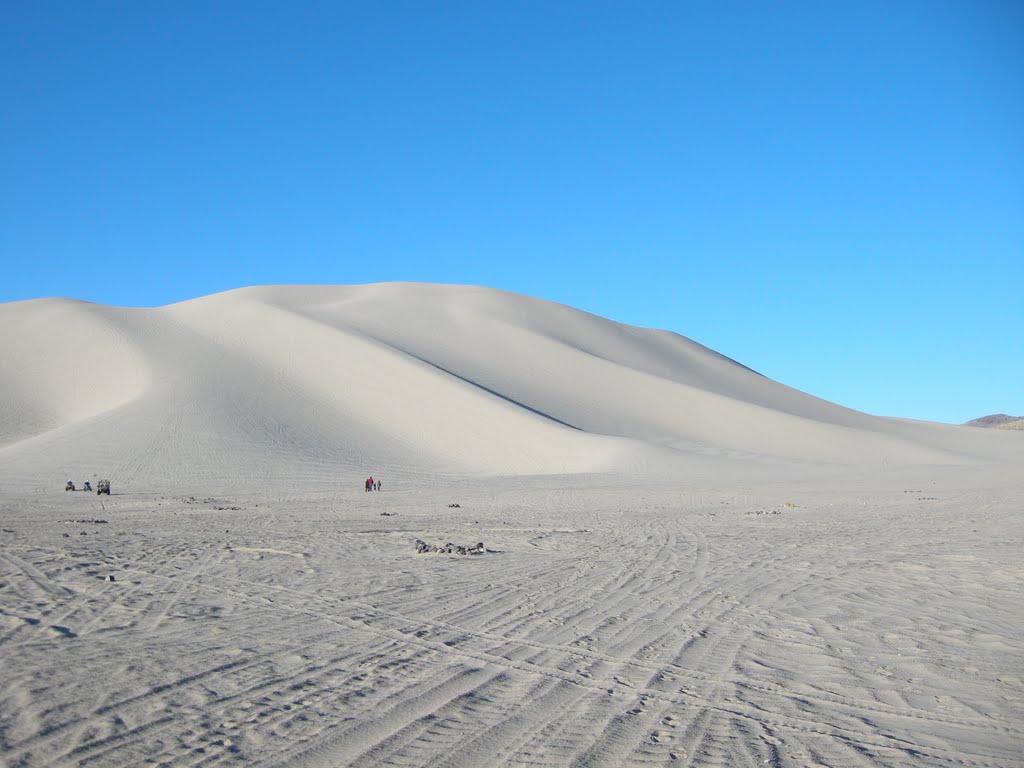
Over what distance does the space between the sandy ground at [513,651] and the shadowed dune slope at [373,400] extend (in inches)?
865

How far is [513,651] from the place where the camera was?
663cm

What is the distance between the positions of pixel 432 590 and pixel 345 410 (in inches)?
1547

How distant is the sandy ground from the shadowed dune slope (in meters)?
22.0

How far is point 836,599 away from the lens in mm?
8859

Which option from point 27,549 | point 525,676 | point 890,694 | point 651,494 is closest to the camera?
point 890,694

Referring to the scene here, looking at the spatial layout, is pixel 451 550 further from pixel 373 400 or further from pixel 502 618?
pixel 373 400

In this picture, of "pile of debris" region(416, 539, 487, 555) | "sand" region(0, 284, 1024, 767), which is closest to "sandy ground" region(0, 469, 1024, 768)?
"sand" region(0, 284, 1024, 767)

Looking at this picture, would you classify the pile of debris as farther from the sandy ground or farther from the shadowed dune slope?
the shadowed dune slope

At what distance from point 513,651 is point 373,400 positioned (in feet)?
143

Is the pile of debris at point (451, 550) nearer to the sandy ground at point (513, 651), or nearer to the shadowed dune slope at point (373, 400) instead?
the sandy ground at point (513, 651)

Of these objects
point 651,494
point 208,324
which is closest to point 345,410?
point 208,324

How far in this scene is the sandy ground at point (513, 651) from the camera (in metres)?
4.71

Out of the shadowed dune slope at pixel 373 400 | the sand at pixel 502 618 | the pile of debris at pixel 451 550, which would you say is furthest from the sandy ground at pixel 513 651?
the shadowed dune slope at pixel 373 400

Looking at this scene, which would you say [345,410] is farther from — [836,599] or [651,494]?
[836,599]
